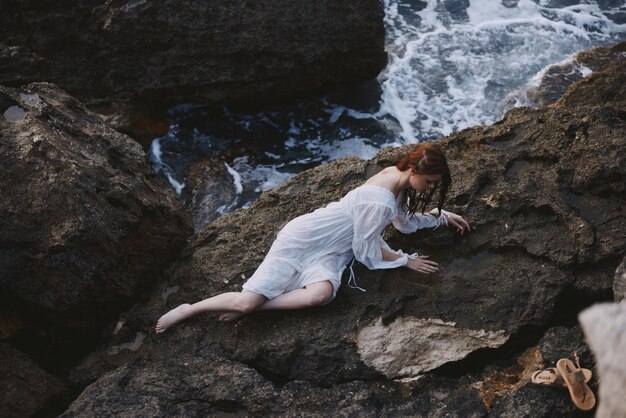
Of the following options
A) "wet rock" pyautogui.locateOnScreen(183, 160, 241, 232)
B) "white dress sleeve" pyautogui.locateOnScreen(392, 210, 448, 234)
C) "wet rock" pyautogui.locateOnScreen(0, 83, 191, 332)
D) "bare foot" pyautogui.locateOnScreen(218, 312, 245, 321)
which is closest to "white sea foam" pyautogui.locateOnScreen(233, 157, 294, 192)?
"wet rock" pyautogui.locateOnScreen(183, 160, 241, 232)

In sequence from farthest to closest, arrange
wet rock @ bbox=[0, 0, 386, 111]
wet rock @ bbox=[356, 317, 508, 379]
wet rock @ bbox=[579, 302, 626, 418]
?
1. wet rock @ bbox=[0, 0, 386, 111]
2. wet rock @ bbox=[356, 317, 508, 379]
3. wet rock @ bbox=[579, 302, 626, 418]

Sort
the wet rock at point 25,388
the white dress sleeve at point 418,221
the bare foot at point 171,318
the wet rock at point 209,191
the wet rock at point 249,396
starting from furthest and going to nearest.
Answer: the wet rock at point 209,191, the white dress sleeve at point 418,221, the bare foot at point 171,318, the wet rock at point 25,388, the wet rock at point 249,396

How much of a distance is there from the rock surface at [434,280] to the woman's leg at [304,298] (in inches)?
4.3

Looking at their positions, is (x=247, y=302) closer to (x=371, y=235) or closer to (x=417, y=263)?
(x=371, y=235)

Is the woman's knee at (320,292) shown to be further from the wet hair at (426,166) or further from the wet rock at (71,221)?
the wet rock at (71,221)

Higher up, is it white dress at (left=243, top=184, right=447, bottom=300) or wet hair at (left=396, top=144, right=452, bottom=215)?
wet hair at (left=396, top=144, right=452, bottom=215)

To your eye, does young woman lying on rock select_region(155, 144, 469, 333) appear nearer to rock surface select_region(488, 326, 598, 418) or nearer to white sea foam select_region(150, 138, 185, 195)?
rock surface select_region(488, 326, 598, 418)

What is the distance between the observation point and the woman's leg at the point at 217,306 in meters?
4.86

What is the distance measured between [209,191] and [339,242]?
3472 mm

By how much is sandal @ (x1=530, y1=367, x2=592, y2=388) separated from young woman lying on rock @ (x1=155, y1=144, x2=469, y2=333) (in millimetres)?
1141

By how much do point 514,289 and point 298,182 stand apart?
202 centimetres

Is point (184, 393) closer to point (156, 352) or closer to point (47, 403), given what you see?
point (156, 352)

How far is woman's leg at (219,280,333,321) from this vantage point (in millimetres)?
4832

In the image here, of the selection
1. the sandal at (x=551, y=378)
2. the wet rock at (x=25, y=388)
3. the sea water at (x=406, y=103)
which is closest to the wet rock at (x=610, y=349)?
the sandal at (x=551, y=378)
